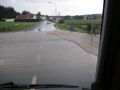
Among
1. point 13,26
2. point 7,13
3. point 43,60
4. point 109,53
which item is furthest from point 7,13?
point 109,53

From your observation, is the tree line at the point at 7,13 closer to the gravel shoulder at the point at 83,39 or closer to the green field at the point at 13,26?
the green field at the point at 13,26

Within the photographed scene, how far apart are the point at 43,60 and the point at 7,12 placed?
1930 millimetres

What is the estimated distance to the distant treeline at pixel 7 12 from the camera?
433 cm

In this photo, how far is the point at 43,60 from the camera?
5.76 meters

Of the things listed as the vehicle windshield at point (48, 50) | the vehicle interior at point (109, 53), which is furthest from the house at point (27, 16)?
the vehicle interior at point (109, 53)

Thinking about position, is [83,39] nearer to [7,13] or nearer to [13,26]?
[13,26]

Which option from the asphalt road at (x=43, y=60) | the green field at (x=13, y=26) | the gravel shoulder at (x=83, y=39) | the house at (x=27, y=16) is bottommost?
the asphalt road at (x=43, y=60)

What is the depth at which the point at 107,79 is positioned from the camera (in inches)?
94.3

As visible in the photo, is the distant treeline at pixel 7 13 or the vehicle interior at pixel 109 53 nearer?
the vehicle interior at pixel 109 53

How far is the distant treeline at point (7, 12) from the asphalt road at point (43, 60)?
84 centimetres

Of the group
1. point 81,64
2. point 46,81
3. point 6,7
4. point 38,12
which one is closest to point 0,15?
point 6,7

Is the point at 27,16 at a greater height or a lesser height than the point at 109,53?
greater

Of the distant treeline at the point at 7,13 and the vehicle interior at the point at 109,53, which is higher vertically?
the distant treeline at the point at 7,13

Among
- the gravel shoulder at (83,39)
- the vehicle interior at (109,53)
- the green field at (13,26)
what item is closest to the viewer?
the vehicle interior at (109,53)
